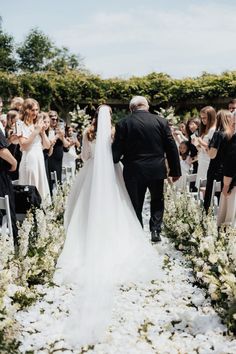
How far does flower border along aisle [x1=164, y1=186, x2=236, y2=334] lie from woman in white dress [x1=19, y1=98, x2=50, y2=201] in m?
→ 1.90

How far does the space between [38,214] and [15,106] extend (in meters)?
2.90

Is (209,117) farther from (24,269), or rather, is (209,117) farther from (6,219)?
(24,269)

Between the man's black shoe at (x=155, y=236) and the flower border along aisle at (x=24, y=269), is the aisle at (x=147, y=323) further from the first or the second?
the man's black shoe at (x=155, y=236)

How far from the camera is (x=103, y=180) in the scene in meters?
5.78

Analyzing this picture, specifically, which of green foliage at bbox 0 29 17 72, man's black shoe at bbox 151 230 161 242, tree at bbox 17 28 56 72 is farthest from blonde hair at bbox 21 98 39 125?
tree at bbox 17 28 56 72

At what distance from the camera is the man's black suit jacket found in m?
6.14

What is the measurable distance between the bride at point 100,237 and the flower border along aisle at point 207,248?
1.72 feet

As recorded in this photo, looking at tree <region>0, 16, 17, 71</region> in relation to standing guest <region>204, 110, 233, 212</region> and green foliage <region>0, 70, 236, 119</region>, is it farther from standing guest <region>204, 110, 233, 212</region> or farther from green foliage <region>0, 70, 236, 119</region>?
standing guest <region>204, 110, 233, 212</region>

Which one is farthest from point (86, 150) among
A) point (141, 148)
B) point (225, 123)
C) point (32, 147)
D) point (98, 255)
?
point (225, 123)

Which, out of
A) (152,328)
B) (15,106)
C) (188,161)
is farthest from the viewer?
(188,161)

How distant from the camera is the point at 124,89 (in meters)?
22.8

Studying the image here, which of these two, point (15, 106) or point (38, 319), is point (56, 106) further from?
point (38, 319)

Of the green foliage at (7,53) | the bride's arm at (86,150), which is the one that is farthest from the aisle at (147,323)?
the green foliage at (7,53)

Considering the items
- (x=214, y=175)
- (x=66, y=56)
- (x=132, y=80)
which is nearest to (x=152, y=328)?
(x=214, y=175)
